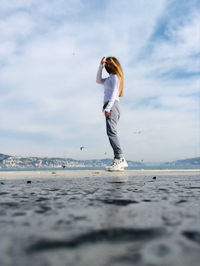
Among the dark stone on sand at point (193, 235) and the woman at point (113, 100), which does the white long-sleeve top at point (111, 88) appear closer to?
the woman at point (113, 100)

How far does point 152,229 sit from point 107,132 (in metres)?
6.13

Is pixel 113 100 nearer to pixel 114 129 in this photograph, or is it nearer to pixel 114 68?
pixel 114 129

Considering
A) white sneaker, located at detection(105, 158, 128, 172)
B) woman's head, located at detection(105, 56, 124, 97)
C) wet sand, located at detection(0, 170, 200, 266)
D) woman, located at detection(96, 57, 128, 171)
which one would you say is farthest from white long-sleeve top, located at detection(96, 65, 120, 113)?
wet sand, located at detection(0, 170, 200, 266)

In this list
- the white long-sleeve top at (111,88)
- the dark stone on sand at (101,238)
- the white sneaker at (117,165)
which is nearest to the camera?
the dark stone on sand at (101,238)

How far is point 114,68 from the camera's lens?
7.87m

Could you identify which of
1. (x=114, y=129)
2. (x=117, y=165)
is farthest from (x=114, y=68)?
(x=117, y=165)

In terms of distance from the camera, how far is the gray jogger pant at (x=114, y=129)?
7.25 metres

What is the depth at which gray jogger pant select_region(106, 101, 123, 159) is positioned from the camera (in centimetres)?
725

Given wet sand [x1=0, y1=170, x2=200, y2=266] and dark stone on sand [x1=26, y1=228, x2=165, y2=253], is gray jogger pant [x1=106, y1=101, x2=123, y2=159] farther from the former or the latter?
dark stone on sand [x1=26, y1=228, x2=165, y2=253]

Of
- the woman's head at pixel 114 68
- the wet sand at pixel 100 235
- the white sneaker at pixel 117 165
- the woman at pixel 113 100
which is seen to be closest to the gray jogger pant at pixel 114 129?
the woman at pixel 113 100

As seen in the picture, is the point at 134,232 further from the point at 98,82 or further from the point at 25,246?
the point at 98,82

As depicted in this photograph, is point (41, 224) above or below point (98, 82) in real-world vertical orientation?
below

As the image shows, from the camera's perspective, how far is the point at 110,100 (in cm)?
739

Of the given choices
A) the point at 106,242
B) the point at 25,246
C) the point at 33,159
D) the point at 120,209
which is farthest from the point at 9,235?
the point at 33,159
